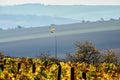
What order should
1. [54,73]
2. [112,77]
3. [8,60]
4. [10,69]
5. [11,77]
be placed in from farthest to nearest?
[8,60]
[10,69]
[54,73]
[112,77]
[11,77]

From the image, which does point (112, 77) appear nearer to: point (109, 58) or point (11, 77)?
point (11, 77)

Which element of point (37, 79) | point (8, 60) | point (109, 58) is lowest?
point (37, 79)

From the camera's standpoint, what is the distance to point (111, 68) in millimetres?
30219

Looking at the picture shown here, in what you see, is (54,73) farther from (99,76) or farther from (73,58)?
(73,58)

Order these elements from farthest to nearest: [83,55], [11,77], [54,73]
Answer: [83,55] < [54,73] < [11,77]

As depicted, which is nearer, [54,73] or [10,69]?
[54,73]

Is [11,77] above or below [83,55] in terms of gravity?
below

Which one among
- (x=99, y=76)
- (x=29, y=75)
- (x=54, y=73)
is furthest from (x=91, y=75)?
(x=29, y=75)

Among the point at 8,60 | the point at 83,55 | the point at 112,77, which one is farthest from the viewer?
the point at 83,55

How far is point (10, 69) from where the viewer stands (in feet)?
96.2

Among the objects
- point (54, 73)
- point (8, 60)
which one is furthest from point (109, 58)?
point (54, 73)

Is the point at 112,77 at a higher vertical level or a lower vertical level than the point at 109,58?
lower

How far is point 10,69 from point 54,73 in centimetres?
455

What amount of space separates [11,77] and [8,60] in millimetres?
12274
